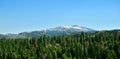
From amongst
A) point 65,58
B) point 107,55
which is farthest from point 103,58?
point 65,58

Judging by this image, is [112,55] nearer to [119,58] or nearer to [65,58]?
[119,58]

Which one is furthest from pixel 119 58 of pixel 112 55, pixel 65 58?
pixel 65 58

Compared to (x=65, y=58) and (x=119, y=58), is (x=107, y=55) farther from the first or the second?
(x=65, y=58)

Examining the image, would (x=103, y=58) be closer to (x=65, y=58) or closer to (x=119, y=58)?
(x=119, y=58)

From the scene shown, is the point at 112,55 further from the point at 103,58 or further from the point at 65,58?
the point at 65,58

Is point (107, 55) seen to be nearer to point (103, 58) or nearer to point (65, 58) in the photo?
Answer: point (103, 58)

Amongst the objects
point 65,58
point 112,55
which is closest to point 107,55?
point 112,55
